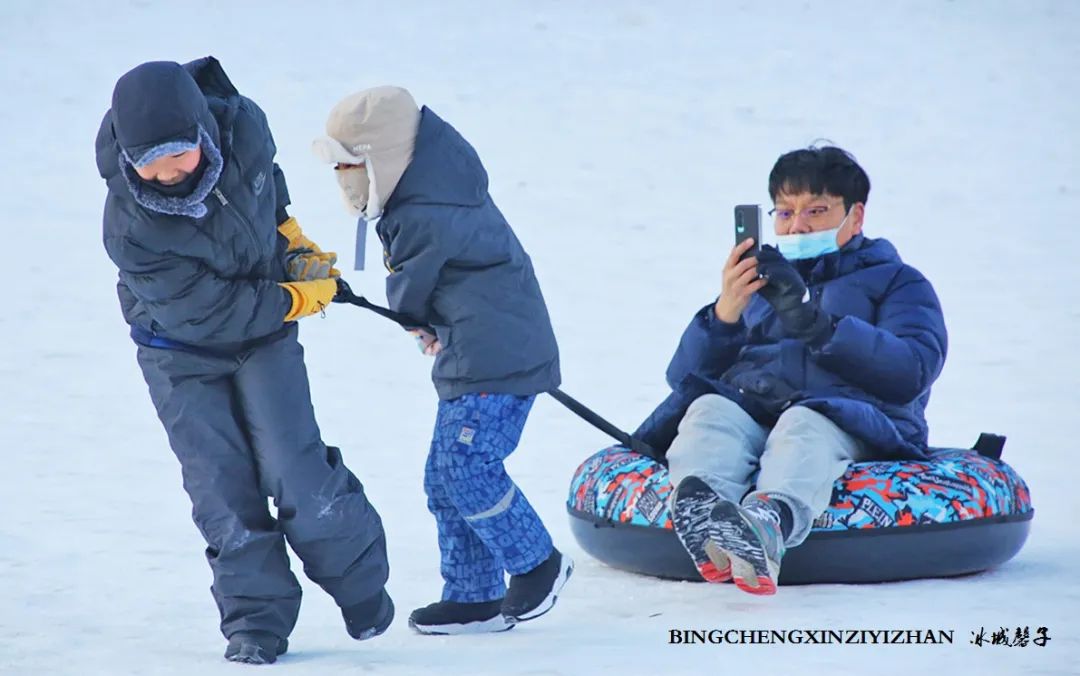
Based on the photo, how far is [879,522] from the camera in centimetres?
452

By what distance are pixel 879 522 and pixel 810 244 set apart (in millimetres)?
838

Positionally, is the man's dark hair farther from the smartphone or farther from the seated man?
the smartphone

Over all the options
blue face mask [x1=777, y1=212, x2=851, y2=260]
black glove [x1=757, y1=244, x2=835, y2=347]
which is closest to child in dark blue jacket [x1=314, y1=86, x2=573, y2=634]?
black glove [x1=757, y1=244, x2=835, y2=347]

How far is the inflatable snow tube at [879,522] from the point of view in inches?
179

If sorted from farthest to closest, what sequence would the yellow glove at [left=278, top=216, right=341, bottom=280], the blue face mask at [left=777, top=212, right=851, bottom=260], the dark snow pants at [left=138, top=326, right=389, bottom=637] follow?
the blue face mask at [left=777, top=212, right=851, bottom=260] < the yellow glove at [left=278, top=216, right=341, bottom=280] < the dark snow pants at [left=138, top=326, right=389, bottom=637]

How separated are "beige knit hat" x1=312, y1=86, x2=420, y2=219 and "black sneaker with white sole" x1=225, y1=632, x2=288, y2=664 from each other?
1043mm

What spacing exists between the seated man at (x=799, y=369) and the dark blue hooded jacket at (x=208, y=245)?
1229 mm

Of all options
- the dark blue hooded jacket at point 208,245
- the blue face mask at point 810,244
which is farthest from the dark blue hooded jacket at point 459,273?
the blue face mask at point 810,244

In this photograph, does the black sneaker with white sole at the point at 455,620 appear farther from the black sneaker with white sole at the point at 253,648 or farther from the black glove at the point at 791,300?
the black glove at the point at 791,300

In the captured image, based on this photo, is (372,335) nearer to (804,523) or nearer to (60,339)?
(60,339)

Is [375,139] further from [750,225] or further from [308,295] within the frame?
[750,225]

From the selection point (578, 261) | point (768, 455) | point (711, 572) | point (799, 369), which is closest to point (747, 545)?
point (711, 572)

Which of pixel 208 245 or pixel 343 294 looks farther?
pixel 343 294

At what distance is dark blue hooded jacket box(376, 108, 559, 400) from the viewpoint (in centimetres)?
406
